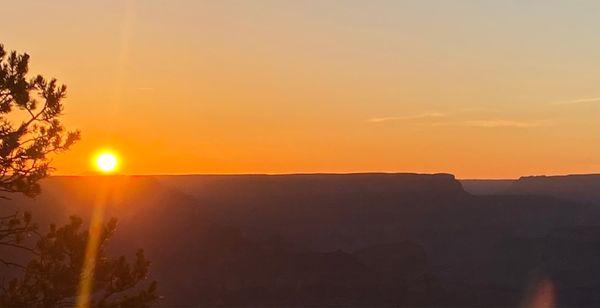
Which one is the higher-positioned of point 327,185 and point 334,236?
point 327,185

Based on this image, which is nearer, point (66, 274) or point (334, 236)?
point (66, 274)

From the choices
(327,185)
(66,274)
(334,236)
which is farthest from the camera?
(327,185)

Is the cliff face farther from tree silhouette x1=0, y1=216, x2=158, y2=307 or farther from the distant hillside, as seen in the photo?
tree silhouette x1=0, y1=216, x2=158, y2=307

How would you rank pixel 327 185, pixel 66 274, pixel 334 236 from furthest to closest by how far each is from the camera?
pixel 327 185
pixel 334 236
pixel 66 274

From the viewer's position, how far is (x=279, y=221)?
461 feet

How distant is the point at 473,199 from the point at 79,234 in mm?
143320

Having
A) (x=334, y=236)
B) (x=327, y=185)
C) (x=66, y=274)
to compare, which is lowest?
(x=66, y=274)

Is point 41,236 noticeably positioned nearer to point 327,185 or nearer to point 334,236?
point 334,236

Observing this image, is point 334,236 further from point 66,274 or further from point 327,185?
point 66,274

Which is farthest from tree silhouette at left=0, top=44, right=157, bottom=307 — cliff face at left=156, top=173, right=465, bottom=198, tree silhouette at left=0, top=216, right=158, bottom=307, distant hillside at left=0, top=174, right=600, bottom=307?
cliff face at left=156, top=173, right=465, bottom=198

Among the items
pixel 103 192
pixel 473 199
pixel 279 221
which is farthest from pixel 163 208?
→ pixel 473 199

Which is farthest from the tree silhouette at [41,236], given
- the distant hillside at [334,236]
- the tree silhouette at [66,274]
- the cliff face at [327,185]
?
the cliff face at [327,185]

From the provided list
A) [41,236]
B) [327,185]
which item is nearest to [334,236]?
[327,185]

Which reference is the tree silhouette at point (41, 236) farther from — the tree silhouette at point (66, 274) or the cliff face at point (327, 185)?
the cliff face at point (327, 185)
